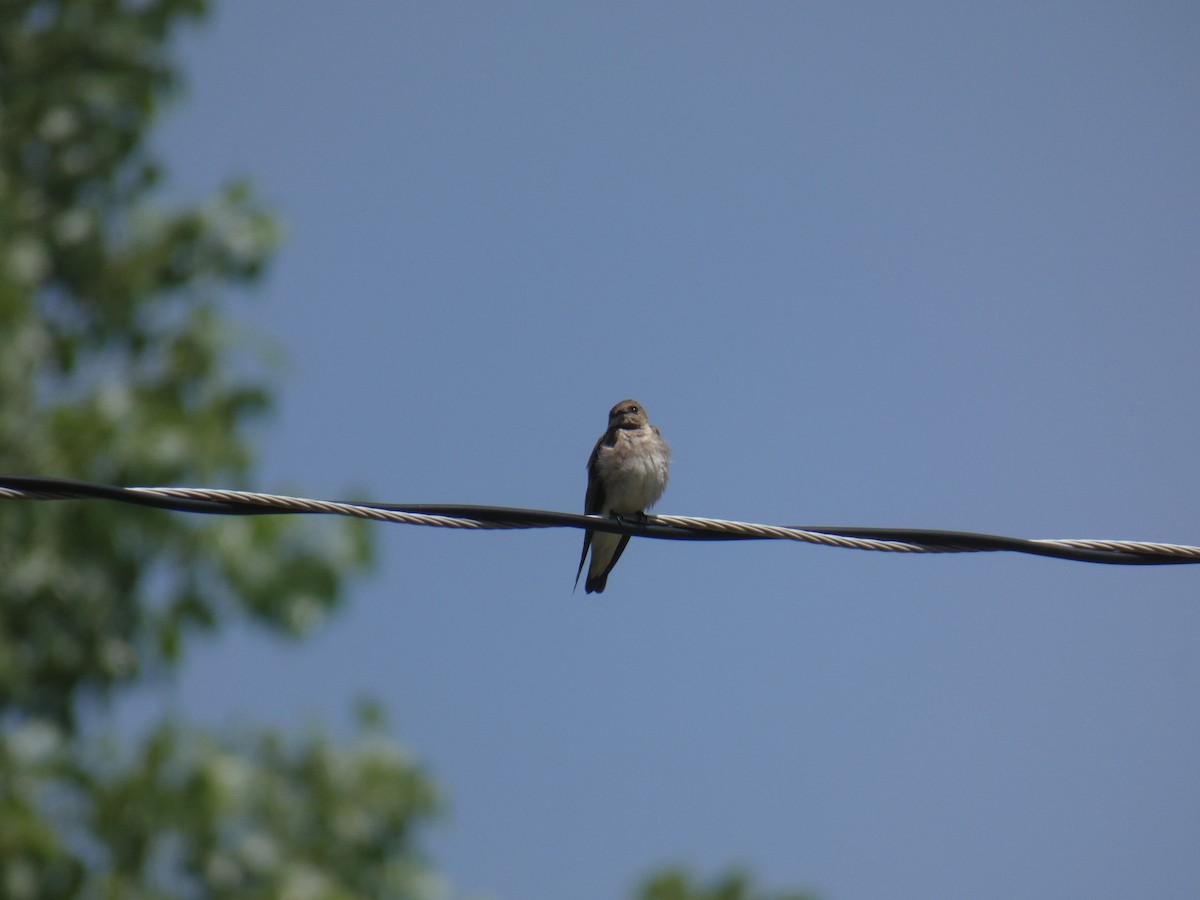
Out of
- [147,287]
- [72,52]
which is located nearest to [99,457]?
[147,287]

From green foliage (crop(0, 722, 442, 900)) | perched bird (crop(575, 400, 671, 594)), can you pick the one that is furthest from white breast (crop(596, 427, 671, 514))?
green foliage (crop(0, 722, 442, 900))

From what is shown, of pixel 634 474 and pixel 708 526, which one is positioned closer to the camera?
pixel 708 526

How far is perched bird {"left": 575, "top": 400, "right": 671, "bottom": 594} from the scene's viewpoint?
313 inches

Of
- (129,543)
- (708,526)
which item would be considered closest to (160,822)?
(129,543)

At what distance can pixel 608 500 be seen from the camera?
807cm

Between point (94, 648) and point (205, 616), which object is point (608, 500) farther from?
point (94, 648)

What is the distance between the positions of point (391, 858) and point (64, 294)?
4.60 m

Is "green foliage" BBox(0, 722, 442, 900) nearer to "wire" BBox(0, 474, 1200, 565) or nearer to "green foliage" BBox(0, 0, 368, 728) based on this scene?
→ "green foliage" BBox(0, 0, 368, 728)

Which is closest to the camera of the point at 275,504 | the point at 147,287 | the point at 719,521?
the point at 275,504

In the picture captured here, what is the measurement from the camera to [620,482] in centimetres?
794

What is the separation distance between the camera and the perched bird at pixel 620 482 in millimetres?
7945

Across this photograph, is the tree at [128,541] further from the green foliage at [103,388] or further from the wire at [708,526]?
the wire at [708,526]

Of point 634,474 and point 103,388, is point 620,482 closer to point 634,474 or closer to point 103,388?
point 634,474

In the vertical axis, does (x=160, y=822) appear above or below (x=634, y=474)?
below
